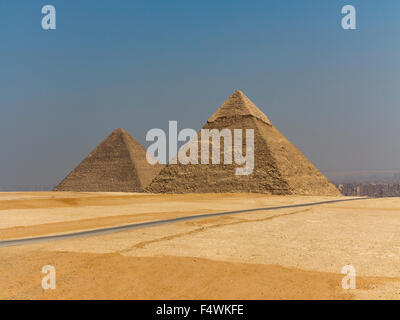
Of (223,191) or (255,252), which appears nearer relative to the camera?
(255,252)

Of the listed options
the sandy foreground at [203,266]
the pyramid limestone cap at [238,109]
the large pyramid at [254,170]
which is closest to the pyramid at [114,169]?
the large pyramid at [254,170]

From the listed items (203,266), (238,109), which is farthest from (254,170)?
(203,266)

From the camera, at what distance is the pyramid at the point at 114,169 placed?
298 feet

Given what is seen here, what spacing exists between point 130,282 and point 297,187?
5798 centimetres

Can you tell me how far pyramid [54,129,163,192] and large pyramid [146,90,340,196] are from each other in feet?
66.1

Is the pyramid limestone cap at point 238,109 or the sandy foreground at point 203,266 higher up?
the pyramid limestone cap at point 238,109

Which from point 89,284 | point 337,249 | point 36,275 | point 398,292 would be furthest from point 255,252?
point 36,275

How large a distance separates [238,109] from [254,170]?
1706cm

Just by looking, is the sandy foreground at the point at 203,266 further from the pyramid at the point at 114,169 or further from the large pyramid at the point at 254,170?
the pyramid at the point at 114,169

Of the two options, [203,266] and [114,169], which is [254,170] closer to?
[114,169]

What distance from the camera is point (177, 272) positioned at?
336 inches

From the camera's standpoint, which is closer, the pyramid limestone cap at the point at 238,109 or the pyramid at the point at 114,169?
the pyramid limestone cap at the point at 238,109
